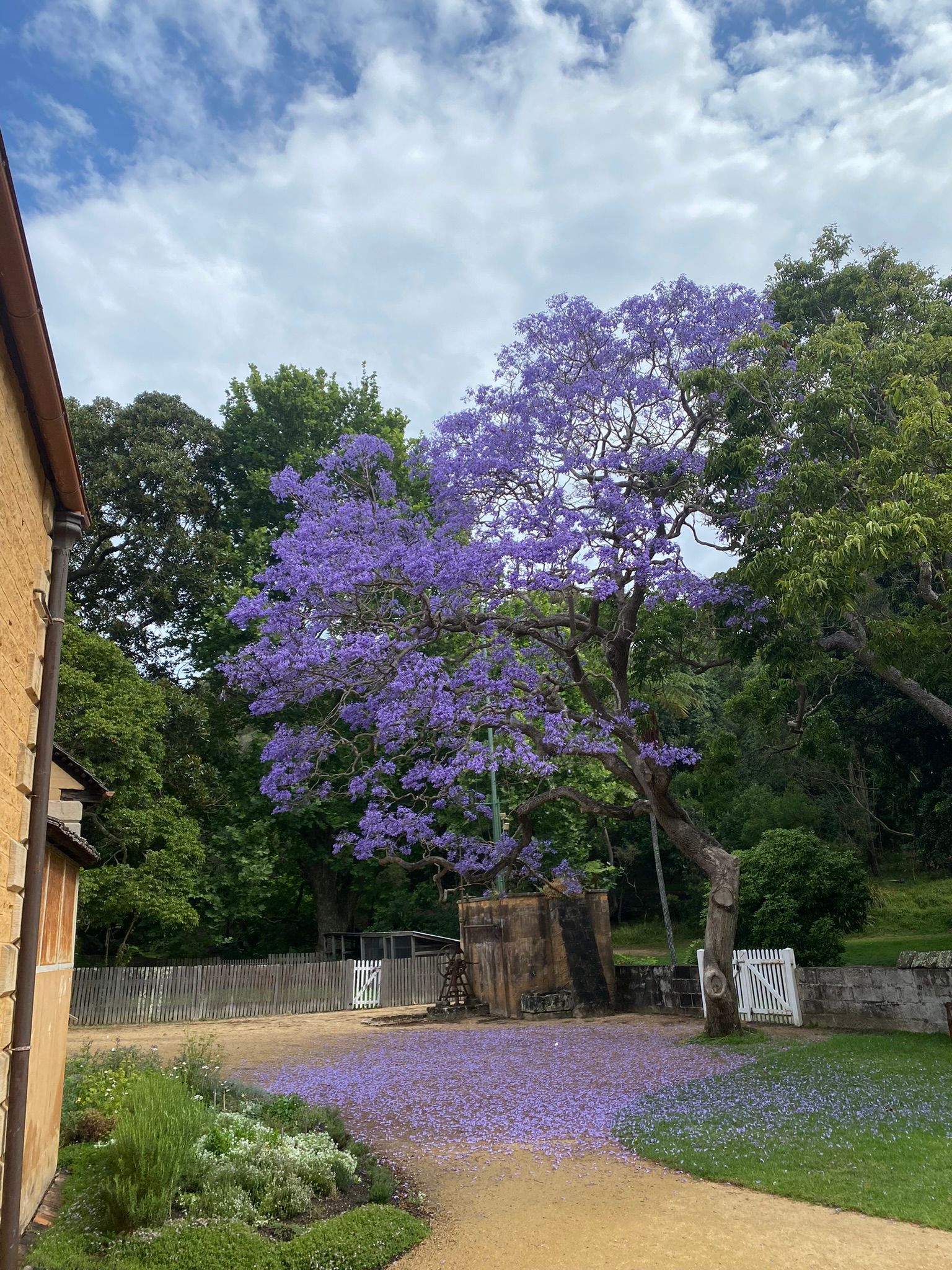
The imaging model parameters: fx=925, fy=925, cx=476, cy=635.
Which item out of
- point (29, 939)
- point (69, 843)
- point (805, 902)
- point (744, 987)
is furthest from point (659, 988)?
point (29, 939)

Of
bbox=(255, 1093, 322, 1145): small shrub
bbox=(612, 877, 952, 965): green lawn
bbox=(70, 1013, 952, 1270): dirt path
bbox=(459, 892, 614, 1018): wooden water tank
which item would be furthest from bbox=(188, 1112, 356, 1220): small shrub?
bbox=(612, 877, 952, 965): green lawn

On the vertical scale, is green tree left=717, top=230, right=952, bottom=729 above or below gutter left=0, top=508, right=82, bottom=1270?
above

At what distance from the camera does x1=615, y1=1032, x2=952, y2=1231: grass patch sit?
19.8ft

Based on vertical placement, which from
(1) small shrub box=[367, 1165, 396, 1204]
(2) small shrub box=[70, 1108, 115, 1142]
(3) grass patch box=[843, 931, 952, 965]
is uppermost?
(3) grass patch box=[843, 931, 952, 965]

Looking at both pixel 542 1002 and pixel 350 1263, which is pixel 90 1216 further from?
pixel 542 1002

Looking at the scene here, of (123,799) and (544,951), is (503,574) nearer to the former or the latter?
(544,951)

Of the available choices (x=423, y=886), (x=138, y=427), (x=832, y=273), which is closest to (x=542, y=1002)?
(x=423, y=886)

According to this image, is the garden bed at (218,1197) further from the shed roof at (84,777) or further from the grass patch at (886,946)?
the grass patch at (886,946)

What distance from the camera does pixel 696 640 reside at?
15.3 metres

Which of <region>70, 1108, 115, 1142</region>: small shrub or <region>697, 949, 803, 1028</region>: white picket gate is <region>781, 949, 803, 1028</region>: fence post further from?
<region>70, 1108, 115, 1142</region>: small shrub

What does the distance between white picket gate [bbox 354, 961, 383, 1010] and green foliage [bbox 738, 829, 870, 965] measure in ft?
32.7

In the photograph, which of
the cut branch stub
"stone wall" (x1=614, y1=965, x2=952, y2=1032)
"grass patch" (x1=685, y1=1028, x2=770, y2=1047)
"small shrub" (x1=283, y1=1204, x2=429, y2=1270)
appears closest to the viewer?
"small shrub" (x1=283, y1=1204, x2=429, y2=1270)

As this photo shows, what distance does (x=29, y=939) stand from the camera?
4.76m

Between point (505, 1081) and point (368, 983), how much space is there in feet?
43.8
